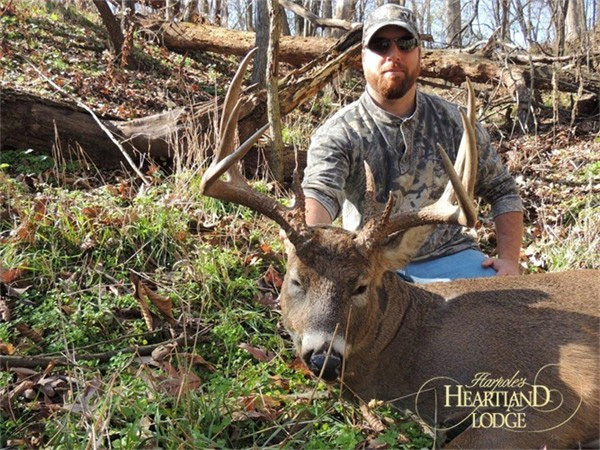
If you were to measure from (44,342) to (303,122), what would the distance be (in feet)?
18.2

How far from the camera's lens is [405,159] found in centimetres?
463

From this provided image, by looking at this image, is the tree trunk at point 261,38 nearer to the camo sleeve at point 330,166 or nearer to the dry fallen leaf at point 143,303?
the camo sleeve at point 330,166

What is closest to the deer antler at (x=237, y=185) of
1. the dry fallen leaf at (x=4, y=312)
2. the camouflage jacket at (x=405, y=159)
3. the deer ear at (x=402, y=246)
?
the deer ear at (x=402, y=246)

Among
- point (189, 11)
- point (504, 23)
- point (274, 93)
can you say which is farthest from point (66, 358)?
point (189, 11)

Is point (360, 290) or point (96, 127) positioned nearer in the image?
point (360, 290)

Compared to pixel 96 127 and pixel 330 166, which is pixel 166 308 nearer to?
pixel 330 166

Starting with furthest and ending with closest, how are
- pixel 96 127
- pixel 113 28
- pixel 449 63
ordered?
1. pixel 113 28
2. pixel 449 63
3. pixel 96 127

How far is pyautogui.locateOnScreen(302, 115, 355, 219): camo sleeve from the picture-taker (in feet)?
13.9

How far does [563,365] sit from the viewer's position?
11.0ft

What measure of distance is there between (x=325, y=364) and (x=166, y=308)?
5.90 ft

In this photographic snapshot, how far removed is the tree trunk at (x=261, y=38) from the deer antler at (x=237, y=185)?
4.99 metres

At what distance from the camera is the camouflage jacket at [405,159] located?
4.55 meters

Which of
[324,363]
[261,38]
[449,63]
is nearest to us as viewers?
[324,363]

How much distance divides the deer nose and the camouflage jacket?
1.69 m
